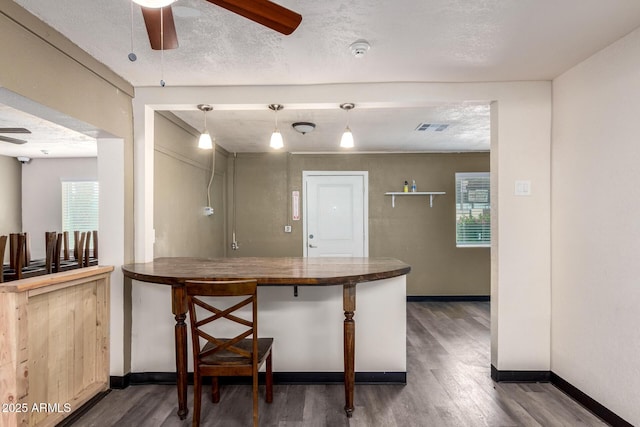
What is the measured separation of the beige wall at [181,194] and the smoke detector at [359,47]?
189 cm

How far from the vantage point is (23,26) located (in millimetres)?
1776

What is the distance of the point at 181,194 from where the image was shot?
11.7 ft

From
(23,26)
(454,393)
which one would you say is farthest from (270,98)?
(454,393)

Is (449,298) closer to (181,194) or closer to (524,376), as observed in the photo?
(524,376)

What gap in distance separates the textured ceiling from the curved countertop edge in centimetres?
133

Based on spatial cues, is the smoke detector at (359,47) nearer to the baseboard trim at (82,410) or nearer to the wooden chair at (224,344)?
the wooden chair at (224,344)

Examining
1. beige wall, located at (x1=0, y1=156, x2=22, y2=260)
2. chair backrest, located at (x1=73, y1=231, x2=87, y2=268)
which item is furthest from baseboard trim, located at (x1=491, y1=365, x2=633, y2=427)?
beige wall, located at (x1=0, y1=156, x2=22, y2=260)

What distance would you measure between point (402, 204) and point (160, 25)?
14.5 feet

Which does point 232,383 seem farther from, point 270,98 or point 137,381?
point 270,98

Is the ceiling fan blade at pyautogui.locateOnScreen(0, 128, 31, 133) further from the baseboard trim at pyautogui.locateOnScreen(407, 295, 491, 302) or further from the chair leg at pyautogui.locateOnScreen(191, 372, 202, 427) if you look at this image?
the baseboard trim at pyautogui.locateOnScreen(407, 295, 491, 302)

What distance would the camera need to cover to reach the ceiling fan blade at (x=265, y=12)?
122cm

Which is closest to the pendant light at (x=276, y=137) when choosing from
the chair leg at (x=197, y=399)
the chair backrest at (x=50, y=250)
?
the chair leg at (x=197, y=399)

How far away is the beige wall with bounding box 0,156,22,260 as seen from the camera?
17.9ft

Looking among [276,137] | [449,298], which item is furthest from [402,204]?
[276,137]
